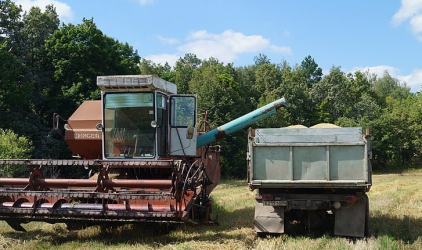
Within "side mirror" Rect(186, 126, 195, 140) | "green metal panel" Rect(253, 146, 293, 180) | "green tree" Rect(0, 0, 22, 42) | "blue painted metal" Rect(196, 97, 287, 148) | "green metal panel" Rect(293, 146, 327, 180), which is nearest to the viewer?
"green metal panel" Rect(293, 146, 327, 180)

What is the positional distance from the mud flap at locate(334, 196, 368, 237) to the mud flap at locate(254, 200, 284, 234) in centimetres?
103

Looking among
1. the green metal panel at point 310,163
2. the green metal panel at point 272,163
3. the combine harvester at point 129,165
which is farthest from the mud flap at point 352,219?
the combine harvester at point 129,165

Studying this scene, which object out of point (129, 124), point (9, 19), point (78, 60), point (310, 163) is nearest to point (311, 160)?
point (310, 163)

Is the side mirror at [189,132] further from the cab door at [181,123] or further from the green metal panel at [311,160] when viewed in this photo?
the green metal panel at [311,160]

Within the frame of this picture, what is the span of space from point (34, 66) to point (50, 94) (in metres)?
2.26

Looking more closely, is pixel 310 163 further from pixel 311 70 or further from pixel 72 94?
pixel 311 70

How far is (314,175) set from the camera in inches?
307

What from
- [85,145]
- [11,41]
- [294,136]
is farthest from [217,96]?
[294,136]

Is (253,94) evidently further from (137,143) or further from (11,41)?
(137,143)

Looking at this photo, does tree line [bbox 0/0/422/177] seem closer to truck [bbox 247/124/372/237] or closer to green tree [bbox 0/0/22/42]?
green tree [bbox 0/0/22/42]

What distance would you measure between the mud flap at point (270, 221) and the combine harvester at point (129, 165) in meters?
1.22

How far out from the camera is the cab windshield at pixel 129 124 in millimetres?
9414

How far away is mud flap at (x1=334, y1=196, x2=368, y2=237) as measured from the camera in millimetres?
7910

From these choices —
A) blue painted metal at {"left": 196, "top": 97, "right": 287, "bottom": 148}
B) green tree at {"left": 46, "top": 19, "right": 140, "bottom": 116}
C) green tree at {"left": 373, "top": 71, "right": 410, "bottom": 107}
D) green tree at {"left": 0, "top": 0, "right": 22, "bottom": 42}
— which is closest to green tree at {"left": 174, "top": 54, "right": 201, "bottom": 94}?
green tree at {"left": 46, "top": 19, "right": 140, "bottom": 116}
